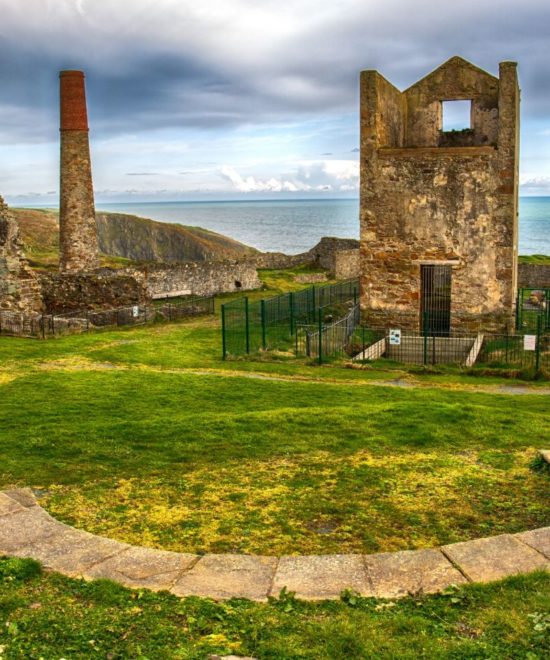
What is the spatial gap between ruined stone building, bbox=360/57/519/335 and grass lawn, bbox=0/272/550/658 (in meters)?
7.08

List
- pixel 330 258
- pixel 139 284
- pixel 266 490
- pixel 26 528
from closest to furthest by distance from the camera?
pixel 26 528, pixel 266 490, pixel 139 284, pixel 330 258

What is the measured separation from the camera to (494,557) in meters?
6.00

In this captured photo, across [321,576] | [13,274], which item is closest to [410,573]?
[321,576]

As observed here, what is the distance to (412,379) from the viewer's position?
56.9 feet

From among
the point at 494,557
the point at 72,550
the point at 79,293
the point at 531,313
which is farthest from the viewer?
the point at 531,313

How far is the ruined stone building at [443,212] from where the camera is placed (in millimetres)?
21828

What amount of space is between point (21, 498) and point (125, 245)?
10663cm

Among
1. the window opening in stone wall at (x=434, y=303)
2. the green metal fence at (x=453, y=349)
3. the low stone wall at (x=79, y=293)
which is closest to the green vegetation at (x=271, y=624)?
the green metal fence at (x=453, y=349)

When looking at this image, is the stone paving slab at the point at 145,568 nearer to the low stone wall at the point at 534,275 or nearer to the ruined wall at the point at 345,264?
the low stone wall at the point at 534,275

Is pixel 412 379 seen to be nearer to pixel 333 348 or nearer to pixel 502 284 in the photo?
pixel 333 348

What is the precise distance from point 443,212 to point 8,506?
18029 millimetres

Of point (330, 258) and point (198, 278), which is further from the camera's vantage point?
point (330, 258)

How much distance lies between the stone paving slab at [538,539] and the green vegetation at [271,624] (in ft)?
2.01

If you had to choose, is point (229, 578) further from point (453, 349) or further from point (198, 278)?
point (198, 278)
